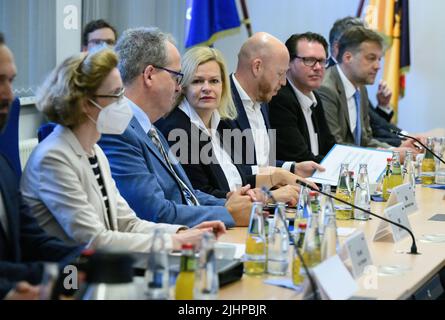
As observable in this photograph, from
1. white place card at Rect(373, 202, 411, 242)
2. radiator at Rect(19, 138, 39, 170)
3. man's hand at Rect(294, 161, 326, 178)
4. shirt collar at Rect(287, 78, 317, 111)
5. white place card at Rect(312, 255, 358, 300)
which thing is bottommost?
radiator at Rect(19, 138, 39, 170)

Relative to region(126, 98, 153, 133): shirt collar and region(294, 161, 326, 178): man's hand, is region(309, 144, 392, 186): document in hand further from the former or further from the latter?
region(126, 98, 153, 133): shirt collar

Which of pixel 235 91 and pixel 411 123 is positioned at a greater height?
pixel 235 91

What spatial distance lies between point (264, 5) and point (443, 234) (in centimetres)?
490

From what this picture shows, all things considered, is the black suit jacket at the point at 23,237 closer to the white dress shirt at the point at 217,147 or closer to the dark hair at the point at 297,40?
the white dress shirt at the point at 217,147

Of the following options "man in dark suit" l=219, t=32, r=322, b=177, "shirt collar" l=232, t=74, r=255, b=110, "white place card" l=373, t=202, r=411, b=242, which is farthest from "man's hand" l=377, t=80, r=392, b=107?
"white place card" l=373, t=202, r=411, b=242

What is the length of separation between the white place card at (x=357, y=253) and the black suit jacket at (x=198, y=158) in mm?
1305

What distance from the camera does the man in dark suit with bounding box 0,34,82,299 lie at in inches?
85.9

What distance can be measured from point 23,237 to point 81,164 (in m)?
0.31

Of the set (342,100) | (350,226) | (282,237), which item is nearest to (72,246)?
(282,237)

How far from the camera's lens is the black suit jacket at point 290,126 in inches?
189

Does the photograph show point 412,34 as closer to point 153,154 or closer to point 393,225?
point 153,154

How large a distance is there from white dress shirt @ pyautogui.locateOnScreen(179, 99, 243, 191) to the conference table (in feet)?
2.27
